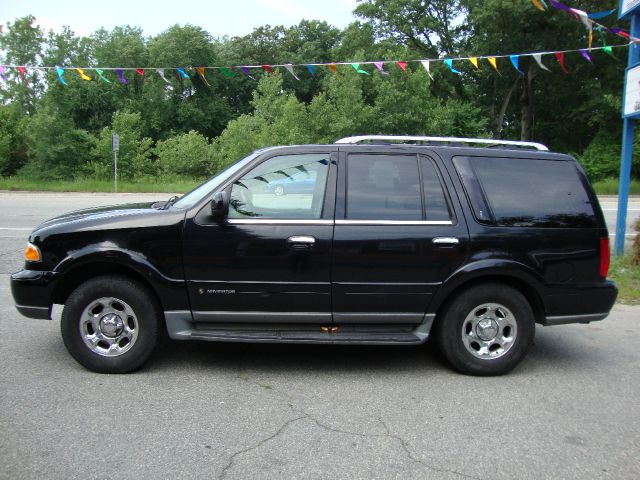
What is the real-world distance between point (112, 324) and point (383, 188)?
2.35 m

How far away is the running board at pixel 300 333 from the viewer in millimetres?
4184

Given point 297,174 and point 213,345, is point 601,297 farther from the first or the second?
point 213,345

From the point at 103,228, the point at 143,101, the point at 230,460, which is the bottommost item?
the point at 230,460

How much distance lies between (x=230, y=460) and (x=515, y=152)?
3.18 metres

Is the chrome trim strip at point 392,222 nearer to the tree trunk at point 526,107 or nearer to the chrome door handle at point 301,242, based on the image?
the chrome door handle at point 301,242

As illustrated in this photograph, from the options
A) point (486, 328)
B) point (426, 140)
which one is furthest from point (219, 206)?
point (486, 328)

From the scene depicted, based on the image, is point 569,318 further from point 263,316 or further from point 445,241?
point 263,316

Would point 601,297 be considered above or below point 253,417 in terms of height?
above

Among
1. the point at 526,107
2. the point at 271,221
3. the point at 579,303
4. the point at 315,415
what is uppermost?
the point at 526,107

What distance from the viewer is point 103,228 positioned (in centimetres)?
415

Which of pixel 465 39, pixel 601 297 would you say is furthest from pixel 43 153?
pixel 601 297

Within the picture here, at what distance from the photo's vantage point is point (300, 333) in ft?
13.9

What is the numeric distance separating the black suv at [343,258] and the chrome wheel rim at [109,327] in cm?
1

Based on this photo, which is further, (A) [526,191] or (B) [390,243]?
(A) [526,191]
